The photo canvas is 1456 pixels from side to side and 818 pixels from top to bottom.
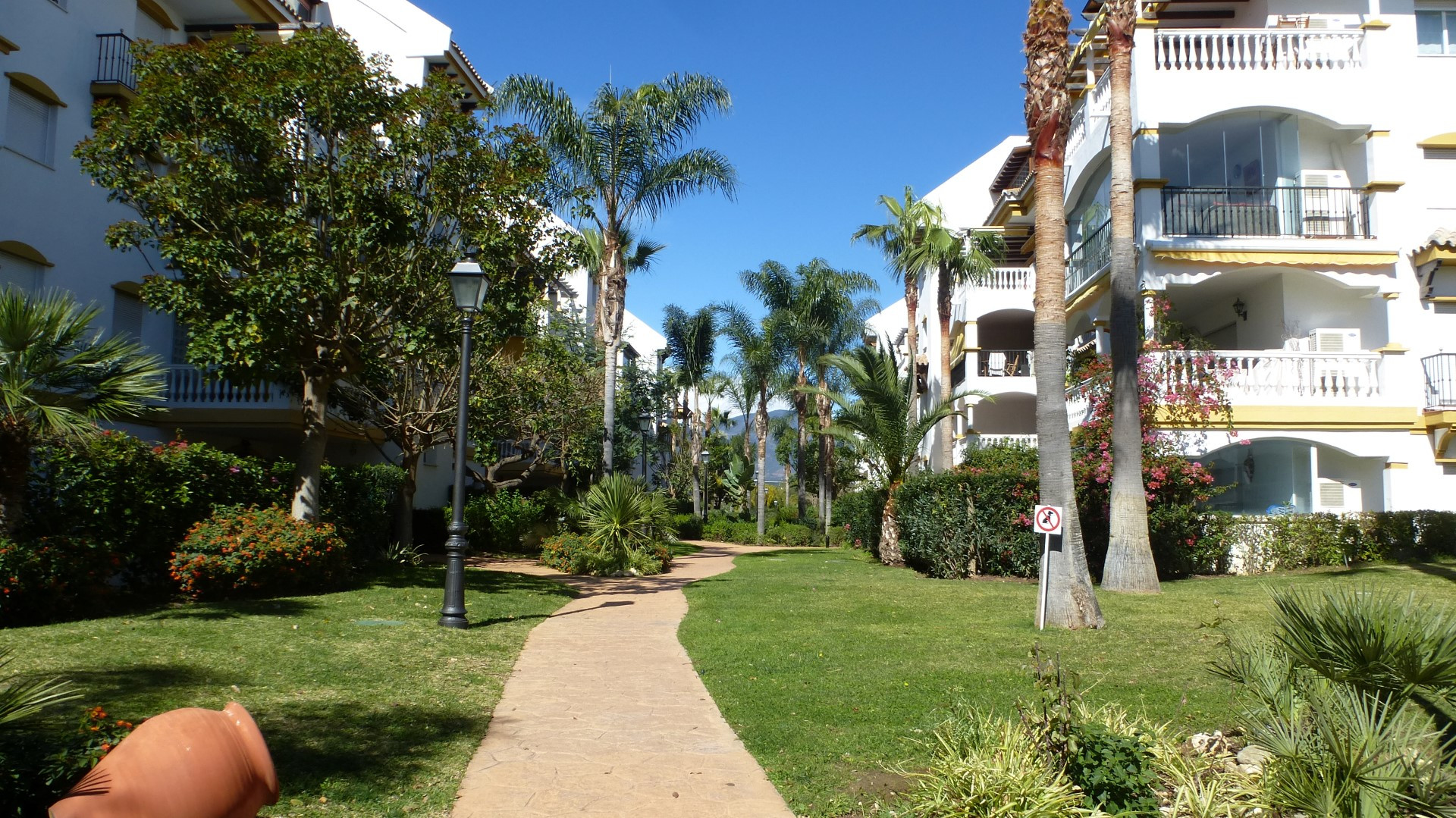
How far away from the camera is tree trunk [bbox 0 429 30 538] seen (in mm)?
9773

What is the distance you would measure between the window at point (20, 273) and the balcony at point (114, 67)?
146 inches

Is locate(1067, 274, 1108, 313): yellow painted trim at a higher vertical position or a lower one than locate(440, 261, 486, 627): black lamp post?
higher

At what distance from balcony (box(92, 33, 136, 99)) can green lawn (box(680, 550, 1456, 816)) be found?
48.4 ft

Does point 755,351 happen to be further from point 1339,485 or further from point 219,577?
point 219,577

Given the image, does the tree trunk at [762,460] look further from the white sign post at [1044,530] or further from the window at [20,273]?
the white sign post at [1044,530]

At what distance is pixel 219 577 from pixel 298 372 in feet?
15.6

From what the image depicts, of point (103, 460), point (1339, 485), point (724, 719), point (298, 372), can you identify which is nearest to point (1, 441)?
point (103, 460)

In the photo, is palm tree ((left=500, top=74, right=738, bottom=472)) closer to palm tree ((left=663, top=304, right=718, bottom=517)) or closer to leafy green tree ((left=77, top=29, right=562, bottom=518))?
leafy green tree ((left=77, top=29, right=562, bottom=518))

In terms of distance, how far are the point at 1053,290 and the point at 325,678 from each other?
9.44 meters

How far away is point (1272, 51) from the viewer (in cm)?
1958

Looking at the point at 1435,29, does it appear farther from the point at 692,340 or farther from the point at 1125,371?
the point at 692,340

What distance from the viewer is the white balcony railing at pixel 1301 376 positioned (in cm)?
1819

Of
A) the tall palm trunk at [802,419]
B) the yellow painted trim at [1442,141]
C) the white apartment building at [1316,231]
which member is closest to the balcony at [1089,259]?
the white apartment building at [1316,231]

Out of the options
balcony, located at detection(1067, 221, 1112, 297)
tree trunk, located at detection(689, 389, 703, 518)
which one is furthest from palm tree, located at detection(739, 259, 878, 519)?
balcony, located at detection(1067, 221, 1112, 297)
